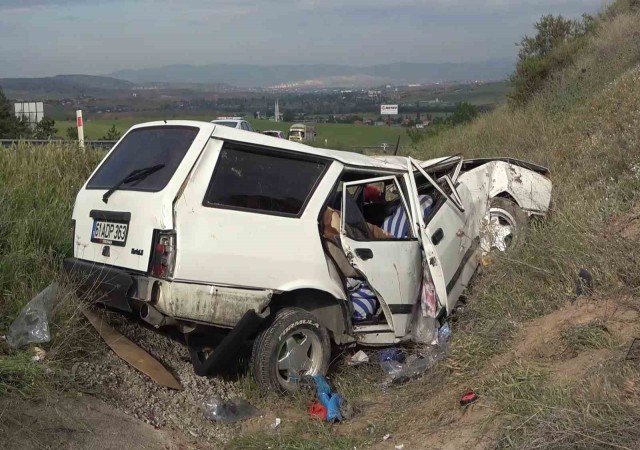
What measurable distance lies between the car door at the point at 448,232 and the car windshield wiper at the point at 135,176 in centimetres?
230

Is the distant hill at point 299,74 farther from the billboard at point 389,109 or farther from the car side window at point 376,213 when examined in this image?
the car side window at point 376,213

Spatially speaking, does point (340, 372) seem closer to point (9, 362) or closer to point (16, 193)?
point (9, 362)

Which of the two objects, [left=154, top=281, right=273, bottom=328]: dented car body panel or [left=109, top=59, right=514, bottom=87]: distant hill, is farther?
[left=109, top=59, right=514, bottom=87]: distant hill

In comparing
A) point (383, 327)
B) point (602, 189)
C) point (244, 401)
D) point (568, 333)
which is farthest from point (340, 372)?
point (602, 189)

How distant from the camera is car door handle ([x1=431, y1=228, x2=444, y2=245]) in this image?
6155 mm

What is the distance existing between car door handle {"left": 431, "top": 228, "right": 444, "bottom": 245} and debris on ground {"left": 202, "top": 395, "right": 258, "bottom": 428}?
223 cm

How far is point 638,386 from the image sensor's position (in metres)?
3.69

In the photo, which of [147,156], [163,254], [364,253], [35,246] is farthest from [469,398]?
[35,246]

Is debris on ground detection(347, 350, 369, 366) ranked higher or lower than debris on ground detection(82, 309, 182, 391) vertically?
lower

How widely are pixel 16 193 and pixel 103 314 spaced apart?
1783mm

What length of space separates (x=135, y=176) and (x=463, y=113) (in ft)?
82.6

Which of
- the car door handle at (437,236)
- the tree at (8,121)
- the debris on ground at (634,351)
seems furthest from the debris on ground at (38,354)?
the tree at (8,121)

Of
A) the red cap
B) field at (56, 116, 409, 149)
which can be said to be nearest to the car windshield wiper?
the red cap

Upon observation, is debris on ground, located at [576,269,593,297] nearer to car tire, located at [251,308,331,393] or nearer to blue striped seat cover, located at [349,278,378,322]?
blue striped seat cover, located at [349,278,378,322]
